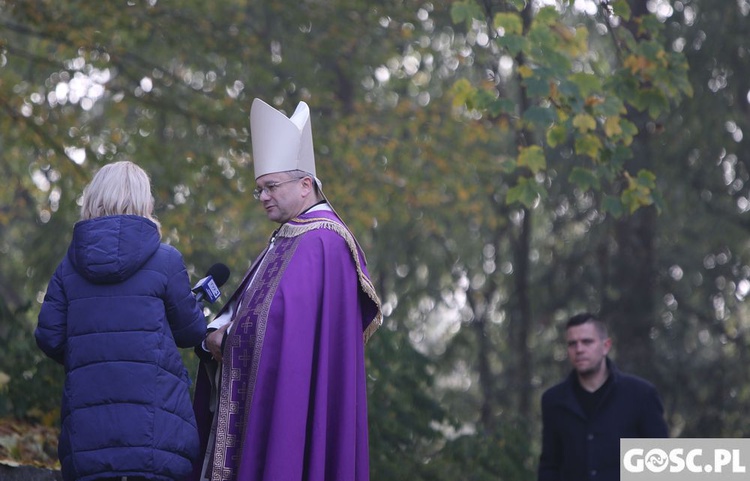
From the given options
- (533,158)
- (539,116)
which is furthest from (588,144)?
(539,116)

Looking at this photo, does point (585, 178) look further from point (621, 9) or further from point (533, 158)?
point (621, 9)

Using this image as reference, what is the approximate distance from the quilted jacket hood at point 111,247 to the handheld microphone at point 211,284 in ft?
1.57

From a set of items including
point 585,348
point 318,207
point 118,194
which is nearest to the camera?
point 118,194

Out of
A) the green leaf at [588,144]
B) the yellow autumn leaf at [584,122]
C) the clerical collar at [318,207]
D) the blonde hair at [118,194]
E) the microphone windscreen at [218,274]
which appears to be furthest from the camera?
the green leaf at [588,144]

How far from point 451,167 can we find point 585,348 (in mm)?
7502

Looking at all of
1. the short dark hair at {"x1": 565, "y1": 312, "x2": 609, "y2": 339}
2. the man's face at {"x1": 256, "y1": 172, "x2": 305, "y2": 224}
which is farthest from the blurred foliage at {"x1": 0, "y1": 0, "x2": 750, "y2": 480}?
the man's face at {"x1": 256, "y1": 172, "x2": 305, "y2": 224}

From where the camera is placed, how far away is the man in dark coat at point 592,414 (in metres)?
6.85

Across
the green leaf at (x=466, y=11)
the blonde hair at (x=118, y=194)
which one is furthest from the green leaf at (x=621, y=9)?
the blonde hair at (x=118, y=194)

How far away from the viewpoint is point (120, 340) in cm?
468

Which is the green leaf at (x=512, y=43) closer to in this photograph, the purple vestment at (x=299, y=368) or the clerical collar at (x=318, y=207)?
the clerical collar at (x=318, y=207)

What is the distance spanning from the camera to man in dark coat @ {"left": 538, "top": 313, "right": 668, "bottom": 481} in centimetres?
685

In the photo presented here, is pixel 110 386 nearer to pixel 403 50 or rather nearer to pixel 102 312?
pixel 102 312

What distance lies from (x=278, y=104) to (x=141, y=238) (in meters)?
7.87

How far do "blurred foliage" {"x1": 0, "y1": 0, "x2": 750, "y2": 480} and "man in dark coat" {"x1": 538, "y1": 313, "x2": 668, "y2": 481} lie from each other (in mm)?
1322
